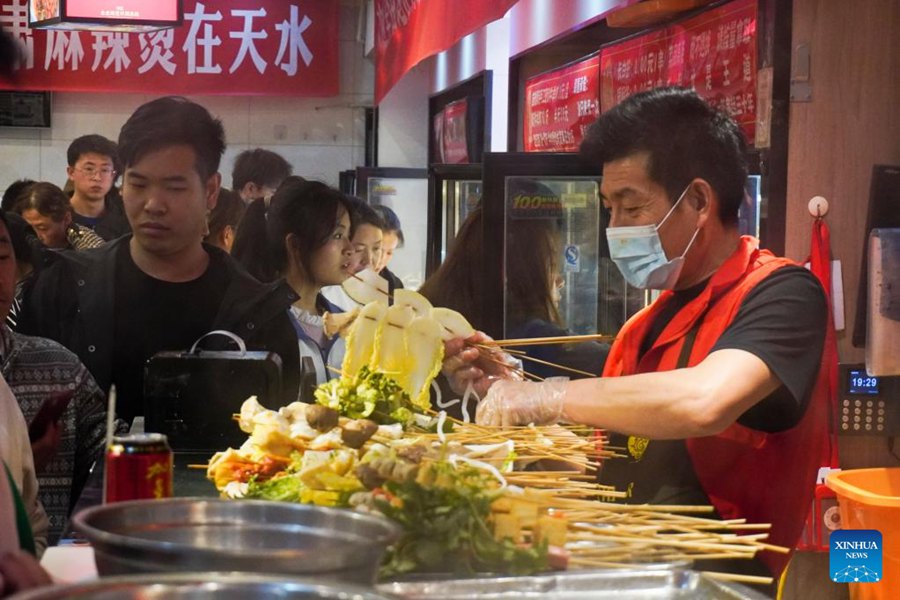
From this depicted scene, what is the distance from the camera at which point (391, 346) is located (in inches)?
129

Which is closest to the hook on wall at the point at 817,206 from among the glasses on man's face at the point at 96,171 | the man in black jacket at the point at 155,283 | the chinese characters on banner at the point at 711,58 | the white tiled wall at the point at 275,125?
the chinese characters on banner at the point at 711,58

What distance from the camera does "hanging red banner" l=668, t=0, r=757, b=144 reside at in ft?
13.4

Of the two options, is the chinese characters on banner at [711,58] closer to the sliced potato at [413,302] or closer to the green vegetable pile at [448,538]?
the sliced potato at [413,302]

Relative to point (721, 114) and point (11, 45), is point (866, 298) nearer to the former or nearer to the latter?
point (721, 114)

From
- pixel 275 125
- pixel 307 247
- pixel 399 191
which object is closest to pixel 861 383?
pixel 307 247

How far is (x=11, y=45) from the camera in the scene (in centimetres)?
202

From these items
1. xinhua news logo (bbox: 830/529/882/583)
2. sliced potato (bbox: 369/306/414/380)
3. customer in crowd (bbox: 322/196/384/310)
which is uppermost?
customer in crowd (bbox: 322/196/384/310)

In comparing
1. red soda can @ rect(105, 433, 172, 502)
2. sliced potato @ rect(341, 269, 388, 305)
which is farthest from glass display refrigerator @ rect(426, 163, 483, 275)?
red soda can @ rect(105, 433, 172, 502)

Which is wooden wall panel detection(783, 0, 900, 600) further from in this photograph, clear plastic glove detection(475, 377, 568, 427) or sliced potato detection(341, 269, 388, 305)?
clear plastic glove detection(475, 377, 568, 427)

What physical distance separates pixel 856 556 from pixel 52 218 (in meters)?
3.39

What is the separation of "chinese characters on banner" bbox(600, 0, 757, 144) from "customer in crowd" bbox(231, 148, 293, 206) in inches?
62.9

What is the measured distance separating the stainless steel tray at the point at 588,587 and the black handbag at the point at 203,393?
2.13 metres

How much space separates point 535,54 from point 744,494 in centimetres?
463

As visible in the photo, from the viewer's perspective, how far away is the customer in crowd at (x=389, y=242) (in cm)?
552
